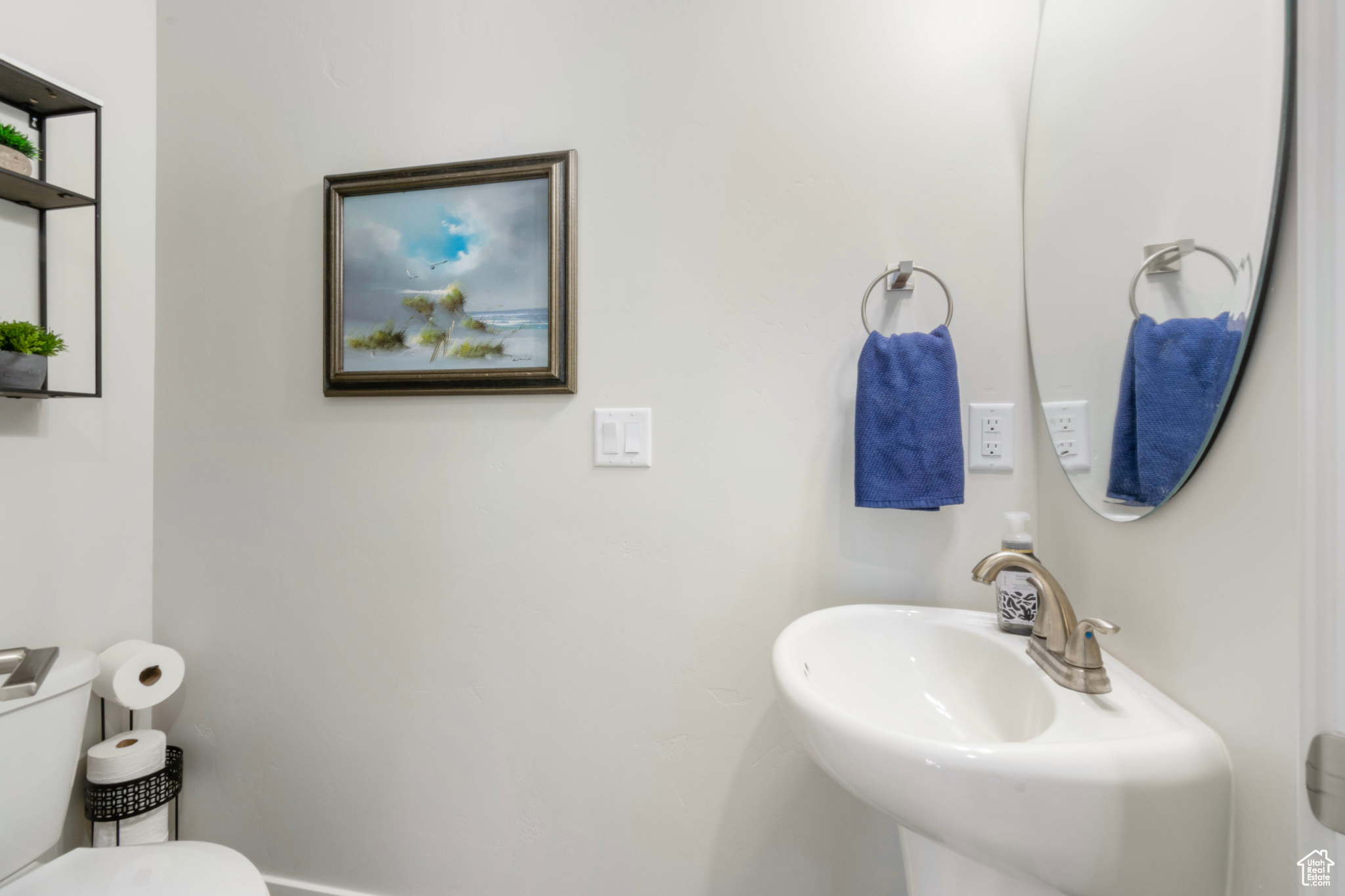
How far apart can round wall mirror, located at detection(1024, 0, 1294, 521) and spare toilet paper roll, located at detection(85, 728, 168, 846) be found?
5.86ft

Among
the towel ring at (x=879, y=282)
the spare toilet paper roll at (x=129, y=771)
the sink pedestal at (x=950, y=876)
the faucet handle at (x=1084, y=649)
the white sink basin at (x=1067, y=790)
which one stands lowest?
the spare toilet paper roll at (x=129, y=771)

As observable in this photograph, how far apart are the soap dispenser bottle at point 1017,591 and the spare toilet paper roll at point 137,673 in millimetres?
1584

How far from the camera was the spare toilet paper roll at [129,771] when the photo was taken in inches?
44.6

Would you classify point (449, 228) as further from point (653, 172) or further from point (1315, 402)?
point (1315, 402)

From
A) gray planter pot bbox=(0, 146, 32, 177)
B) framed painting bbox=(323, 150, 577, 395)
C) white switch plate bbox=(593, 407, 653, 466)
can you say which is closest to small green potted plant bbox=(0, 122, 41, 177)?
gray planter pot bbox=(0, 146, 32, 177)

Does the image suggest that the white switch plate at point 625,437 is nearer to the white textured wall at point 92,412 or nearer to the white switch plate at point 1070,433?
the white switch plate at point 1070,433

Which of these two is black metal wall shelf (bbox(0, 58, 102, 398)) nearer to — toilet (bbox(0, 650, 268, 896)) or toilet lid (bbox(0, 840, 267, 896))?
toilet (bbox(0, 650, 268, 896))

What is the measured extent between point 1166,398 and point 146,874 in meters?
1.50

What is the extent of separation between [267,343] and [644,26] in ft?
3.45

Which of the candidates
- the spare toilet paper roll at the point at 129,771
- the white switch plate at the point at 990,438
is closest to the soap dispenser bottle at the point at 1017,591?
the white switch plate at the point at 990,438

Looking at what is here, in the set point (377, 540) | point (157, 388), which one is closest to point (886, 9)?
point (377, 540)

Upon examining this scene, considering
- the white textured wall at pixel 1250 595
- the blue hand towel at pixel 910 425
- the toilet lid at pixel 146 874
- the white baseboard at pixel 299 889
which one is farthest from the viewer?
the white baseboard at pixel 299 889

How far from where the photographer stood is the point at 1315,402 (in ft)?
1.19

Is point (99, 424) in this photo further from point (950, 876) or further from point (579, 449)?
point (950, 876)
